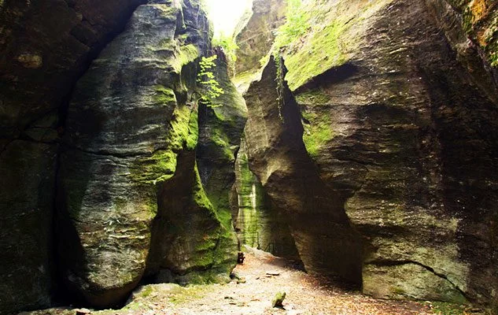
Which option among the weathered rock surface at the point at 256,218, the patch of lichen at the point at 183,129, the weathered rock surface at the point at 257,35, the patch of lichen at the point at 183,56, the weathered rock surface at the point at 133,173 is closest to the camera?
the weathered rock surface at the point at 133,173

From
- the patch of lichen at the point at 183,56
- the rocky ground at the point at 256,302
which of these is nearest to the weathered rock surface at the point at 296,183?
the rocky ground at the point at 256,302

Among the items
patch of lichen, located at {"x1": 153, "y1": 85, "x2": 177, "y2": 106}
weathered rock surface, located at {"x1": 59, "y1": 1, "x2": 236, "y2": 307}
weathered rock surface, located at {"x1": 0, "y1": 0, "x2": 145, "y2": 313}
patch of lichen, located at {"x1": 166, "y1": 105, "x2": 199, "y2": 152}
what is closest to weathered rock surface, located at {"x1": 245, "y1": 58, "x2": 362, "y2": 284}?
weathered rock surface, located at {"x1": 59, "y1": 1, "x2": 236, "y2": 307}

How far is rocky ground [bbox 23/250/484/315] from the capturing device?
6203 mm

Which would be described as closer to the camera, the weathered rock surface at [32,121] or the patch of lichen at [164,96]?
the weathered rock surface at [32,121]

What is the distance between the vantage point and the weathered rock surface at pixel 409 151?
20.5 ft

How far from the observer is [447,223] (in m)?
6.71

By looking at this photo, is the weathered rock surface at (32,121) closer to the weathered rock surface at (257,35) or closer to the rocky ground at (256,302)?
the rocky ground at (256,302)

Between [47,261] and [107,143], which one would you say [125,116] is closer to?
[107,143]

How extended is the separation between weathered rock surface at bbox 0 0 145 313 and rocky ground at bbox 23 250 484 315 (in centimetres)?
102

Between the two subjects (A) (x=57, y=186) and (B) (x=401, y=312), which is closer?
(B) (x=401, y=312)

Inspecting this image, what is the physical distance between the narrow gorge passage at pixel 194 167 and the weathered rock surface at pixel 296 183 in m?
0.20

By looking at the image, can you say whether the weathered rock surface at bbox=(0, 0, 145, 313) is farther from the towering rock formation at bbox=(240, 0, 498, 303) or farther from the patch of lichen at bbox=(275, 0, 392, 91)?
the towering rock formation at bbox=(240, 0, 498, 303)

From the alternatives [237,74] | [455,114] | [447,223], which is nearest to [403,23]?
[455,114]

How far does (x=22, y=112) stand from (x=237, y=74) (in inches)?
689
